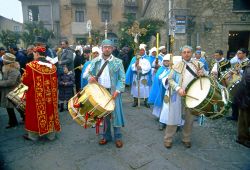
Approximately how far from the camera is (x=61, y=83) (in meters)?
6.80

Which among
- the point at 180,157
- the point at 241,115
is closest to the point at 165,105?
the point at 180,157

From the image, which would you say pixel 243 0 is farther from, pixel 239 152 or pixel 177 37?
pixel 239 152

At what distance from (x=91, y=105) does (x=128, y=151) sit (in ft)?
4.26

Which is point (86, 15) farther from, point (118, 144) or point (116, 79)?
point (118, 144)

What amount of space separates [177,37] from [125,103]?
736 cm

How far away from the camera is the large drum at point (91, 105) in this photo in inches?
148

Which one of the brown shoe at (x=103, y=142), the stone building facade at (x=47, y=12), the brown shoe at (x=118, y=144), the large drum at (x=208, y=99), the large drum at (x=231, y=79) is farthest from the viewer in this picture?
the stone building facade at (x=47, y=12)

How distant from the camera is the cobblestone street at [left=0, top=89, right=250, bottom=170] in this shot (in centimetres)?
391

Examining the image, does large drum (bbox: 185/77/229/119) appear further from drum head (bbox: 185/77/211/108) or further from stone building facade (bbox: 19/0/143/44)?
stone building facade (bbox: 19/0/143/44)

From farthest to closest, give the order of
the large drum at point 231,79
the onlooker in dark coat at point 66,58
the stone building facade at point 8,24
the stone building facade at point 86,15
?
the stone building facade at point 8,24
the stone building facade at point 86,15
the onlooker in dark coat at point 66,58
the large drum at point 231,79

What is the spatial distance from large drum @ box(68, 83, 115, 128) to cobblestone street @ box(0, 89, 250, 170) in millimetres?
768

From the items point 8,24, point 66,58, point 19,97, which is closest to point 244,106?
point 19,97

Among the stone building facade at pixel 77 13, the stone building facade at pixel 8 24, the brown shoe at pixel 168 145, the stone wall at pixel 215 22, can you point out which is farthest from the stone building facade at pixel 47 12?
the brown shoe at pixel 168 145

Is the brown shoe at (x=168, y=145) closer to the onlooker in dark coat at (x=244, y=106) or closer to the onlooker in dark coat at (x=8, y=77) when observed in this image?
the onlooker in dark coat at (x=244, y=106)
